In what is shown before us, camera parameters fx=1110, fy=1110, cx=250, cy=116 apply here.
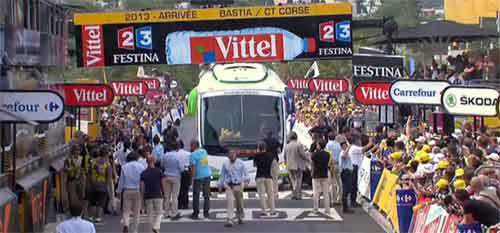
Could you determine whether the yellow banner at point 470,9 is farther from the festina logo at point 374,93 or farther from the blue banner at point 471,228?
the blue banner at point 471,228

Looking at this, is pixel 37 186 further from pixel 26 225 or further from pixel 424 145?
pixel 424 145

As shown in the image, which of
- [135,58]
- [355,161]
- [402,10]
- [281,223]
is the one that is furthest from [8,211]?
[402,10]

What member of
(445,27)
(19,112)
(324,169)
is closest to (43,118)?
(19,112)

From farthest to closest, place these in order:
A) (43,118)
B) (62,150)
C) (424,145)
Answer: (62,150)
(424,145)
(43,118)

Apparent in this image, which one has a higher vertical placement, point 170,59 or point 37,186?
point 170,59

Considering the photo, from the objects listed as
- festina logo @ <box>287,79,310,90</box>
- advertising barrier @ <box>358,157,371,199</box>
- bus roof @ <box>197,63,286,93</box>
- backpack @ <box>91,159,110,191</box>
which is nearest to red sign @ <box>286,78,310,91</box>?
festina logo @ <box>287,79,310,90</box>

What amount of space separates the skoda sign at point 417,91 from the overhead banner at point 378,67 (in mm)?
8094

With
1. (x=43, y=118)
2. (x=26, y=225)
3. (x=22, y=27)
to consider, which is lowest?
(x=26, y=225)

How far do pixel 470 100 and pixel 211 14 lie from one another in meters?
12.3

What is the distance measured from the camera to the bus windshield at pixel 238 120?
31.3 metres

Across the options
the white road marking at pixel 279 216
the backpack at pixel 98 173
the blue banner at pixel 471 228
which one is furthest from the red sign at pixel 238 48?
the blue banner at pixel 471 228

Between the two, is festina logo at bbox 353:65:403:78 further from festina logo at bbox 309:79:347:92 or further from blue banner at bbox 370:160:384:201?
festina logo at bbox 309:79:347:92

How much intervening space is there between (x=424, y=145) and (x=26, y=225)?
7263 mm

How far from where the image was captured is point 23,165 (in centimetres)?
2034
